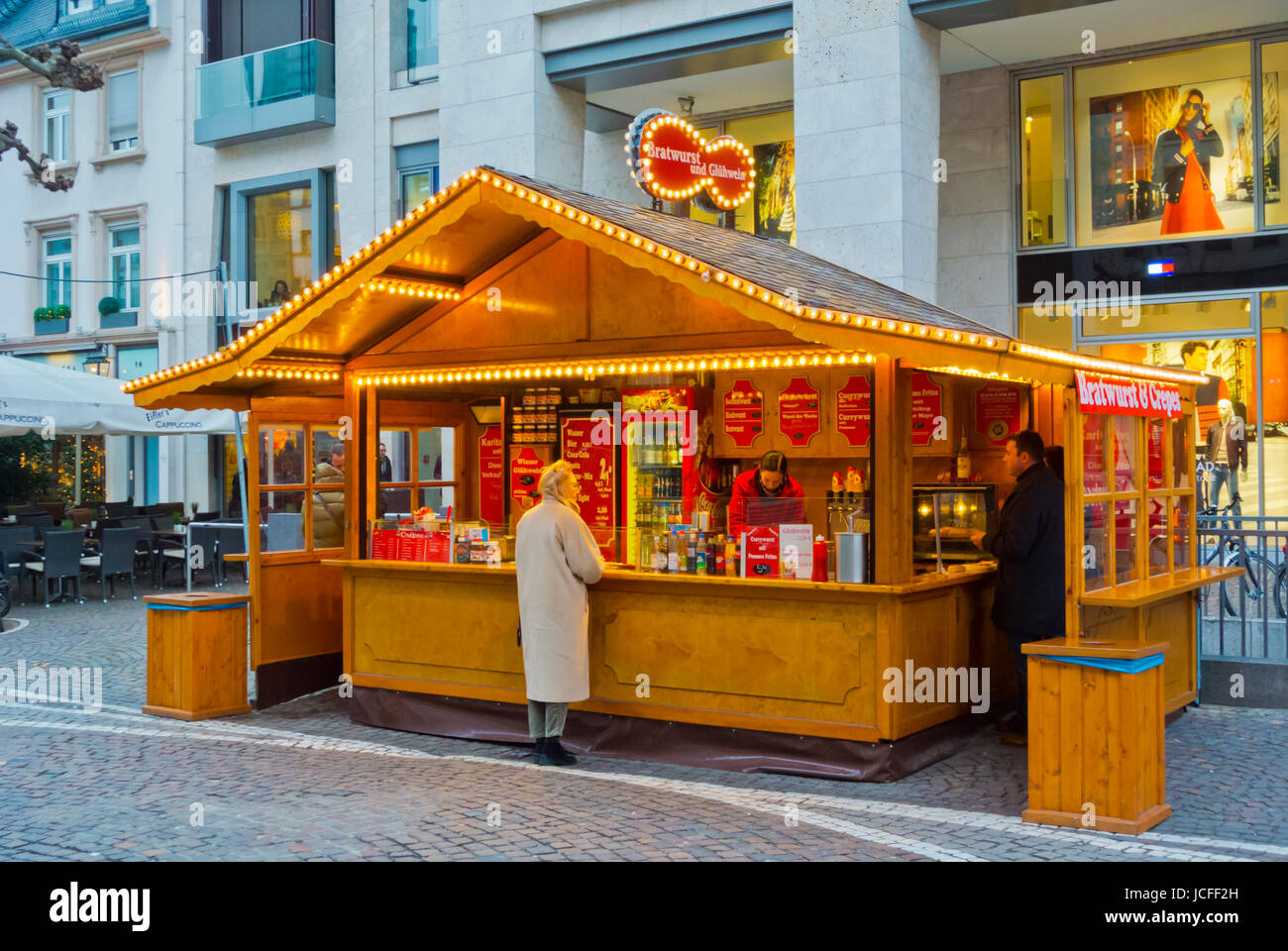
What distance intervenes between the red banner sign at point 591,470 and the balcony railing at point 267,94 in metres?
14.1

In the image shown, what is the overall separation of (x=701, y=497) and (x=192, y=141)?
1895 centimetres

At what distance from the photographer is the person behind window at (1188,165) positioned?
15.1m

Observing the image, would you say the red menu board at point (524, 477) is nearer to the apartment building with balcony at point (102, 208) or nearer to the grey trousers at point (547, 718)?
the grey trousers at point (547, 718)

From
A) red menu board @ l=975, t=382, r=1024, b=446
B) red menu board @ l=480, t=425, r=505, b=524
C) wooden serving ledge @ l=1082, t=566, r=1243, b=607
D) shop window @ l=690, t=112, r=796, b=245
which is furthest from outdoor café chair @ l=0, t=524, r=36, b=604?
wooden serving ledge @ l=1082, t=566, r=1243, b=607

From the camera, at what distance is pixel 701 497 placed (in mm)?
9836

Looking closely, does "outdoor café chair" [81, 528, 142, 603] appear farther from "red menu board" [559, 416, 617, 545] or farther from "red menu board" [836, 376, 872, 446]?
"red menu board" [836, 376, 872, 446]

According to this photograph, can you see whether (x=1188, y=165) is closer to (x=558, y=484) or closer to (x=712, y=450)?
(x=712, y=450)

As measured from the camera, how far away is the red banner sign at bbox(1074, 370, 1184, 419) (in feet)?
23.5

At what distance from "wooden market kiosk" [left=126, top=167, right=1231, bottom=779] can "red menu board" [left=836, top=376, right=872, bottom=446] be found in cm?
3

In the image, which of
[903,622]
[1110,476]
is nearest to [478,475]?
[903,622]

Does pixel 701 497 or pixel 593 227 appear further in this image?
pixel 701 497

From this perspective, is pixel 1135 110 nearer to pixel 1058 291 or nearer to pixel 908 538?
pixel 1058 291

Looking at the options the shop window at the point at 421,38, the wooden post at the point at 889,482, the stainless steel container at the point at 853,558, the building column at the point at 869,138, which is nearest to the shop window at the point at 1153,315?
the building column at the point at 869,138

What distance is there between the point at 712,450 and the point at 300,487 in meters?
3.36
